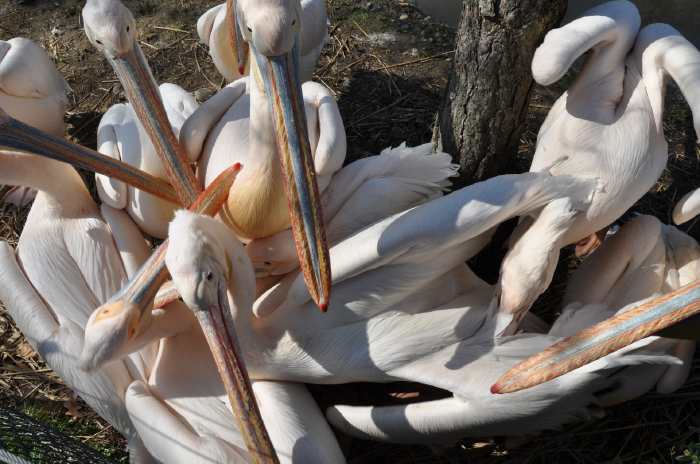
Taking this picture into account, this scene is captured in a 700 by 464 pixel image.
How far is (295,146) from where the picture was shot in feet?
5.88

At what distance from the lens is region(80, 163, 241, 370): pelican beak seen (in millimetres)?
1755

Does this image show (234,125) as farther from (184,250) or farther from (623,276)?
(623,276)

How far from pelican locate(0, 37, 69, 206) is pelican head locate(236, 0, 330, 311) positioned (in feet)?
3.25

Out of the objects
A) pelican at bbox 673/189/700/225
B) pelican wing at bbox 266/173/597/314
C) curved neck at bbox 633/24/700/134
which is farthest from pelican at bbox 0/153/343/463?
curved neck at bbox 633/24/700/134

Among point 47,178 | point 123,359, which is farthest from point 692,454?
point 47,178

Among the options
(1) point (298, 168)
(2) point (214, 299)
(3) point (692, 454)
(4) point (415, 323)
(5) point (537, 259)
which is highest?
(1) point (298, 168)

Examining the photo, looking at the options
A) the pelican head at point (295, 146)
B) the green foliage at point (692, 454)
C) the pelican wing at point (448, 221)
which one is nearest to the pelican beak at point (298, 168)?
the pelican head at point (295, 146)

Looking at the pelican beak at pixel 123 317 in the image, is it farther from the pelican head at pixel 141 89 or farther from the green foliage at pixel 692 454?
the green foliage at pixel 692 454

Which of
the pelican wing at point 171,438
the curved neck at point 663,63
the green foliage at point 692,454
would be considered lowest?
the green foliage at point 692,454

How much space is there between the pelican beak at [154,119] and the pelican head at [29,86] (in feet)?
1.79

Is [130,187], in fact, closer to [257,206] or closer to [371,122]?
[257,206]

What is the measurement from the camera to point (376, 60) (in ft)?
9.99

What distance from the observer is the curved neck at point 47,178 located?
222 cm

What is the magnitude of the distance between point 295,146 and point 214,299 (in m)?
0.40
